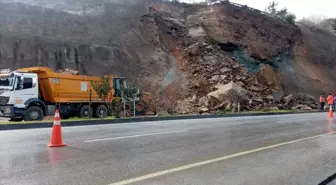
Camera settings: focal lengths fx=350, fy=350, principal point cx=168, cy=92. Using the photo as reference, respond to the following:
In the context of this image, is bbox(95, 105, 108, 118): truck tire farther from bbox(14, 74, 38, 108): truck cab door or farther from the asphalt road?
the asphalt road

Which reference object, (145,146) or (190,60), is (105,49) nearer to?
(190,60)

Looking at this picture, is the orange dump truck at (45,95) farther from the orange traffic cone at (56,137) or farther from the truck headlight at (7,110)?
the orange traffic cone at (56,137)

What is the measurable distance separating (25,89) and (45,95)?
1.51m

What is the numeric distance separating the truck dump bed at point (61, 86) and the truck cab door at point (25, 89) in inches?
33.6

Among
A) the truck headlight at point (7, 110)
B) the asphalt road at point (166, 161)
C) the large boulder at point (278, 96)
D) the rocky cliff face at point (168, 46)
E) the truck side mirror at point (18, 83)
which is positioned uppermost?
the rocky cliff face at point (168, 46)

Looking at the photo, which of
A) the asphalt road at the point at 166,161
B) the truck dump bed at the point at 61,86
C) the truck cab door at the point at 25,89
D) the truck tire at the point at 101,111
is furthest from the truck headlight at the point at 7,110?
the asphalt road at the point at 166,161

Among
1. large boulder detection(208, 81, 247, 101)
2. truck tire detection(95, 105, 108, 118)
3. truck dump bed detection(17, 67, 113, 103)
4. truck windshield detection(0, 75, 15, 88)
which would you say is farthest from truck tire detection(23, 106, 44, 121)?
large boulder detection(208, 81, 247, 101)

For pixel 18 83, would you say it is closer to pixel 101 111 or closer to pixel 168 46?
pixel 101 111

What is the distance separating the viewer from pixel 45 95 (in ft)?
65.0

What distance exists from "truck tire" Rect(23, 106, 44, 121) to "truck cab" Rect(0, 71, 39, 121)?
0.17 feet

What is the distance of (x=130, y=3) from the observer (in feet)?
127

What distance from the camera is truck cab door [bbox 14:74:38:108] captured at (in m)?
18.1

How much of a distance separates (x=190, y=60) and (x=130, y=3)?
10792 mm

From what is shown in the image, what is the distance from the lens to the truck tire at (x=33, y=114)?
723 inches
